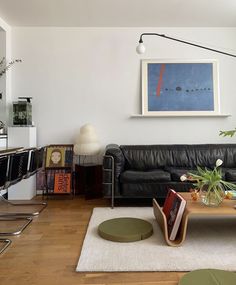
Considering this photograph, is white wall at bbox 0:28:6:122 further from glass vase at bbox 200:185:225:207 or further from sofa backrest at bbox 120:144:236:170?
glass vase at bbox 200:185:225:207

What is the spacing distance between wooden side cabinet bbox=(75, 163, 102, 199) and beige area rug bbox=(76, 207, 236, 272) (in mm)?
1321

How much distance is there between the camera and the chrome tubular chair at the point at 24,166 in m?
2.71

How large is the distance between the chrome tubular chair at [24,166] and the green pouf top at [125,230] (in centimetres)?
108

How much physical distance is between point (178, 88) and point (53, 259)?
3.39m

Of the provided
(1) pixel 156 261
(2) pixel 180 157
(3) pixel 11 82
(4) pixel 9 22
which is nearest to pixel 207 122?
(2) pixel 180 157

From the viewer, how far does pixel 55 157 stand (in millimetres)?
4301

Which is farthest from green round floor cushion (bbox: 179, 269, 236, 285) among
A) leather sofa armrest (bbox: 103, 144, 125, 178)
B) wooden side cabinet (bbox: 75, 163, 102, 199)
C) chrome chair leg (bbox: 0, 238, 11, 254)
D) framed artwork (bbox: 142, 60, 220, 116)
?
framed artwork (bbox: 142, 60, 220, 116)

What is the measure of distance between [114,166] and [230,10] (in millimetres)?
2928

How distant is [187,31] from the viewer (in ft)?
14.8

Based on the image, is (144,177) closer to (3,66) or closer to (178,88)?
(178,88)

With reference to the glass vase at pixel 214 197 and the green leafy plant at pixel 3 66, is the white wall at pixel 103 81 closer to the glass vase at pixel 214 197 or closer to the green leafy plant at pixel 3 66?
the green leafy plant at pixel 3 66

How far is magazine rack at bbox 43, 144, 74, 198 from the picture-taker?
4172mm

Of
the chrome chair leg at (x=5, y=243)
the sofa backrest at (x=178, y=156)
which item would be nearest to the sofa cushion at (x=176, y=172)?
the sofa backrest at (x=178, y=156)

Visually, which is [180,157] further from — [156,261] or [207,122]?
[156,261]
